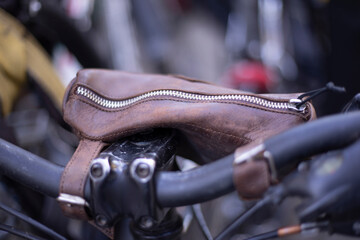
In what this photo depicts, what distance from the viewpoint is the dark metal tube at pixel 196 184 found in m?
0.40

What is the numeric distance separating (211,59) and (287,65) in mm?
773

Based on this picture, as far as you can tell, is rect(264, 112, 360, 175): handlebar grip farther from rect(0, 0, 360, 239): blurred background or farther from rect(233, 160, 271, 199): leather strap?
rect(0, 0, 360, 239): blurred background

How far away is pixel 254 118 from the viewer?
47 centimetres

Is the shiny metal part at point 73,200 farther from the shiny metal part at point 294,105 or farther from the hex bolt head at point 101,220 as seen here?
the shiny metal part at point 294,105

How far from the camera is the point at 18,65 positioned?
32.1 inches

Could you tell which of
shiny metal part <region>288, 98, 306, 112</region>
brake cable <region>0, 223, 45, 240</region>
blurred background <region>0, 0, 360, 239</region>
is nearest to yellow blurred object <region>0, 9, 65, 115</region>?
blurred background <region>0, 0, 360, 239</region>

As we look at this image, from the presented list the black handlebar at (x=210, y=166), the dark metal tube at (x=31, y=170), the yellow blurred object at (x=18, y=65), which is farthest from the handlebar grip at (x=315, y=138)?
the yellow blurred object at (x=18, y=65)

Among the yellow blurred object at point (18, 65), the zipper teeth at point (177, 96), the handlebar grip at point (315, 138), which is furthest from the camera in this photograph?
the yellow blurred object at point (18, 65)

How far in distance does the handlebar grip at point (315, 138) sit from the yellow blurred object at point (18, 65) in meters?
0.56

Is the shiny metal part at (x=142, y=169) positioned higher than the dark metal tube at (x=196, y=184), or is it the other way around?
the shiny metal part at (x=142, y=169)

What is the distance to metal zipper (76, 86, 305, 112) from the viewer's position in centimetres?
48

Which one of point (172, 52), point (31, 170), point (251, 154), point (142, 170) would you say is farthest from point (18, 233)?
point (172, 52)

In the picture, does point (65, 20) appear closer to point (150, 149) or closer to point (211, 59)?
point (150, 149)

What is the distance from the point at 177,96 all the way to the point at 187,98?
0.01 meters
